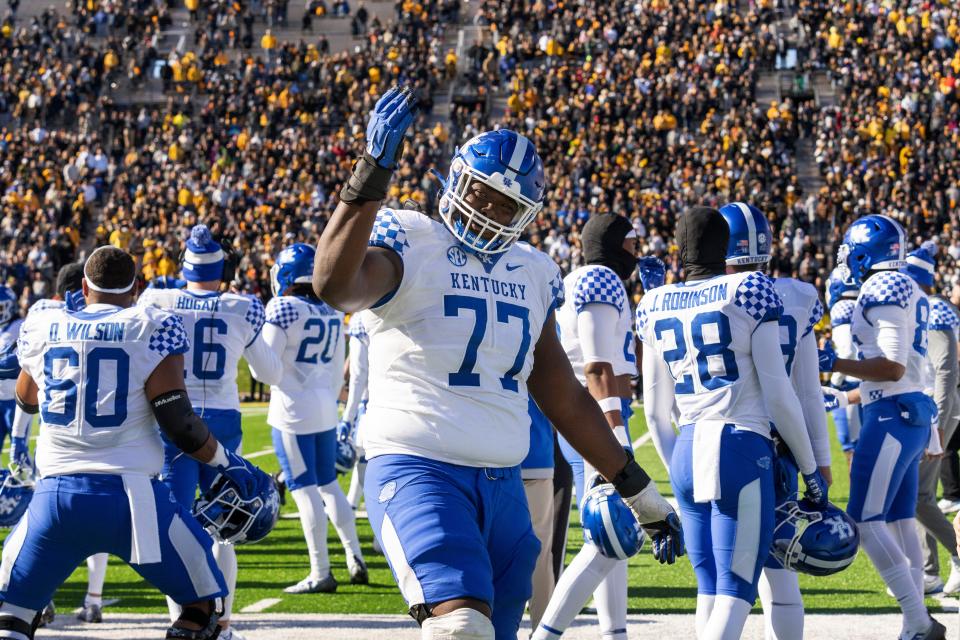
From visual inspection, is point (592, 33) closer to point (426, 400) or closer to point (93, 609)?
point (93, 609)

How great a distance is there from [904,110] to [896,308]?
24.1 m

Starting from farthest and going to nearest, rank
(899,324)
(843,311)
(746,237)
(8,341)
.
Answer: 1. (8,341)
2. (843,311)
3. (899,324)
4. (746,237)

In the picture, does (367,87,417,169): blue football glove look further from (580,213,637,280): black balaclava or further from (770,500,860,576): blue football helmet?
(580,213,637,280): black balaclava

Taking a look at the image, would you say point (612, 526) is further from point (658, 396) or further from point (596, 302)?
point (658, 396)

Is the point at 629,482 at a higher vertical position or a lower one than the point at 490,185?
lower

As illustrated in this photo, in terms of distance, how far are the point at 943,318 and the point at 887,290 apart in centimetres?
250

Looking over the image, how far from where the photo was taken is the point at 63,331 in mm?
4453

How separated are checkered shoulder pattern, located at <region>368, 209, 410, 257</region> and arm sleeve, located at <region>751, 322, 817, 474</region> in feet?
5.23

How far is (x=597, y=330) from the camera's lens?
203 inches

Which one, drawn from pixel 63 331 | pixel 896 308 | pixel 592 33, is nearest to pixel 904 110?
pixel 592 33

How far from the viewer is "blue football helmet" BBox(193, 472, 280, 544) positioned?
4.69m

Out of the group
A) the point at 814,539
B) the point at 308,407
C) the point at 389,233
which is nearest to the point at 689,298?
the point at 814,539

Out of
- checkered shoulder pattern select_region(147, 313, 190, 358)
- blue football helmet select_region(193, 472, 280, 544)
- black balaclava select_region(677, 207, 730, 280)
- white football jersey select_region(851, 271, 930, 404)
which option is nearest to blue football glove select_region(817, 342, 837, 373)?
white football jersey select_region(851, 271, 930, 404)

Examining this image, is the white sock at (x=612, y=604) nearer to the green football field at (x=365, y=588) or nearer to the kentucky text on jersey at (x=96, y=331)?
the green football field at (x=365, y=588)
